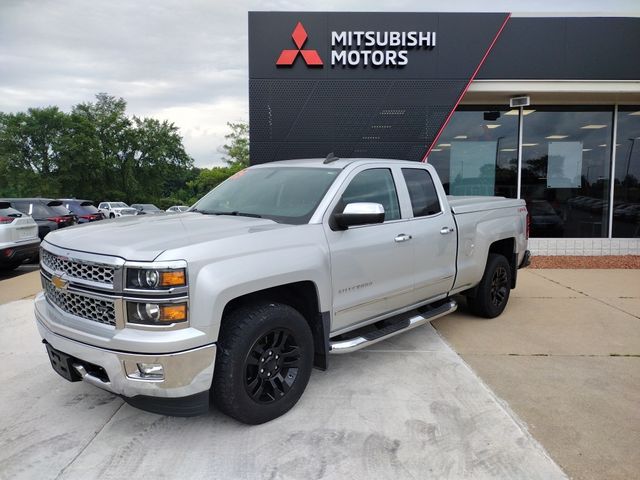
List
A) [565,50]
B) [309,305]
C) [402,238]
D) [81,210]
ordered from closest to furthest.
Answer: [309,305] < [402,238] < [565,50] < [81,210]

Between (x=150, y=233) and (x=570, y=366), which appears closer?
(x=150, y=233)

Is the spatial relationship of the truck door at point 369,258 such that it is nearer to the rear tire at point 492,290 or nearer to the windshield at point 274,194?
the windshield at point 274,194

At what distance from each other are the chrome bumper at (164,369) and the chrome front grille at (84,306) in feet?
0.61

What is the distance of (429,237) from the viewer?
4703 millimetres

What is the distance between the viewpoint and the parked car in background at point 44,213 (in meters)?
11.7

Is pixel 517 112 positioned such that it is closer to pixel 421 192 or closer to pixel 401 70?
pixel 401 70

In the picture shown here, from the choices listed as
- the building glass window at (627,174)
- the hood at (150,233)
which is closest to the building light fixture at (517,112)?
the building glass window at (627,174)

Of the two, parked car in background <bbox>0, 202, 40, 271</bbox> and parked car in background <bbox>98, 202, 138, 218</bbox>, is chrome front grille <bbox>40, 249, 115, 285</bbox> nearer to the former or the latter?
parked car in background <bbox>0, 202, 40, 271</bbox>

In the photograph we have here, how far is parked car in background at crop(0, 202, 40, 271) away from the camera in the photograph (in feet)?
29.5

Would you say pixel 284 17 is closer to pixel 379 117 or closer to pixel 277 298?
pixel 379 117

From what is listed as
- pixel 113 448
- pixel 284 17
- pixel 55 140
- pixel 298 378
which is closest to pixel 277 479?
pixel 298 378

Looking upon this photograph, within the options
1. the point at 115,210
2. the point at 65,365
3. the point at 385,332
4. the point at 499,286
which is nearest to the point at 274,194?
the point at 385,332

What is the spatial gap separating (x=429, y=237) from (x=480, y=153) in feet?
25.4

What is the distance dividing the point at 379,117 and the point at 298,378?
787 centimetres
